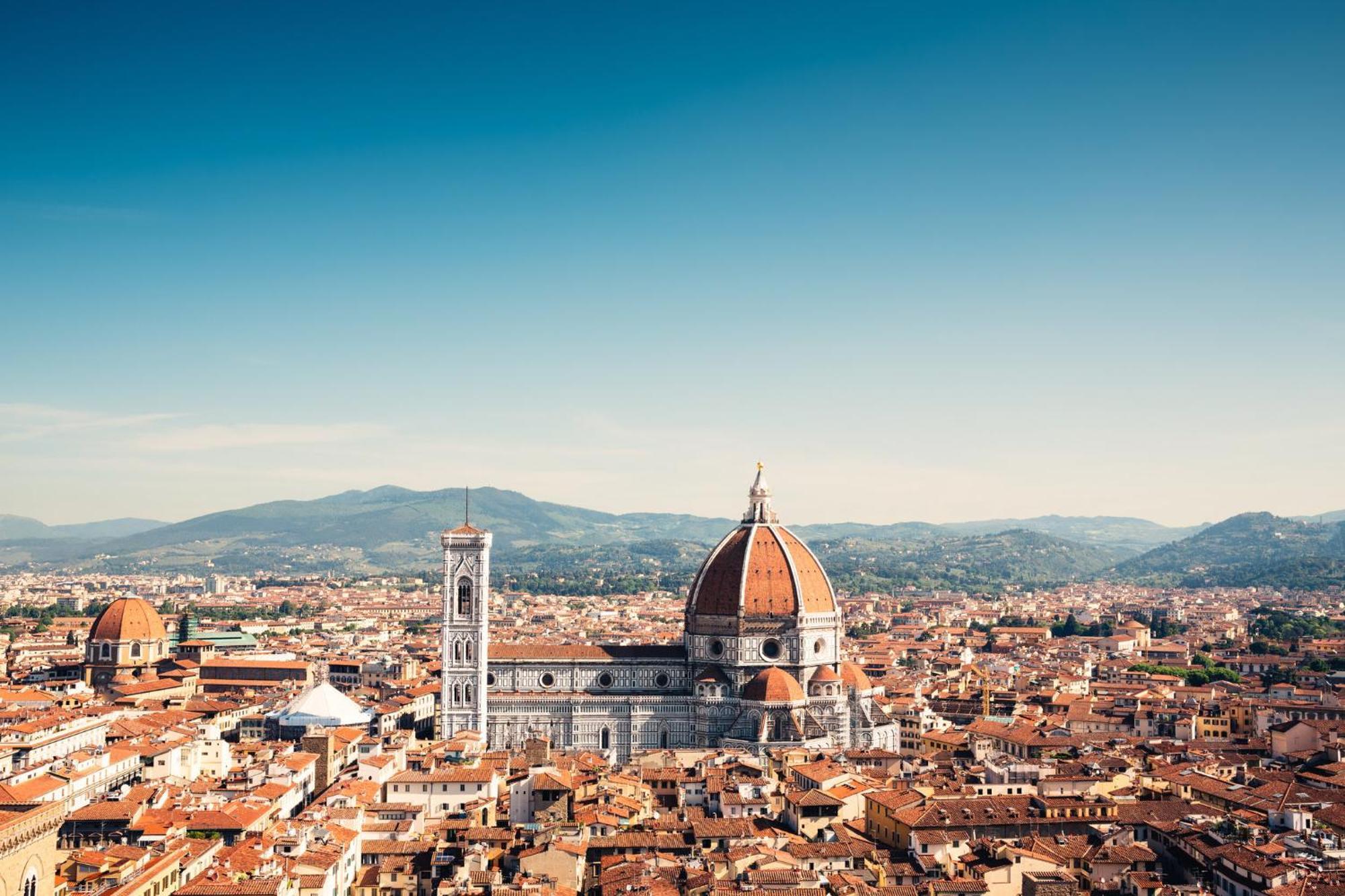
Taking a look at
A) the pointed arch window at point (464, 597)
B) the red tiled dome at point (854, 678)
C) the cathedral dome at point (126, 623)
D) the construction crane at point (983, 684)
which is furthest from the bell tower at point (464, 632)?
the cathedral dome at point (126, 623)

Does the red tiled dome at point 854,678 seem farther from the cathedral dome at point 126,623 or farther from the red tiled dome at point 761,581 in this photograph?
the cathedral dome at point 126,623

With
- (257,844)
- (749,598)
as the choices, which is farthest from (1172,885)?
(749,598)

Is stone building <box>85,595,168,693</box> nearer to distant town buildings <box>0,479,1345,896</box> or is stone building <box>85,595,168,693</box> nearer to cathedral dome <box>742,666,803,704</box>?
distant town buildings <box>0,479,1345,896</box>

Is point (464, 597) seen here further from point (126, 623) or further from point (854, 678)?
point (126, 623)

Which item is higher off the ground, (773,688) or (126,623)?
(126,623)

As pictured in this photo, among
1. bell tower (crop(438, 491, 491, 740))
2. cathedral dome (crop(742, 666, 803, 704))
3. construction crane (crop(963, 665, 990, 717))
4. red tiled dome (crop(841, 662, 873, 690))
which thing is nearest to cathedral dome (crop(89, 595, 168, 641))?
bell tower (crop(438, 491, 491, 740))

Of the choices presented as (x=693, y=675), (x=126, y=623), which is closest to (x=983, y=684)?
(x=693, y=675)

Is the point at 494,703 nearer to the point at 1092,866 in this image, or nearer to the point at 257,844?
the point at 257,844
